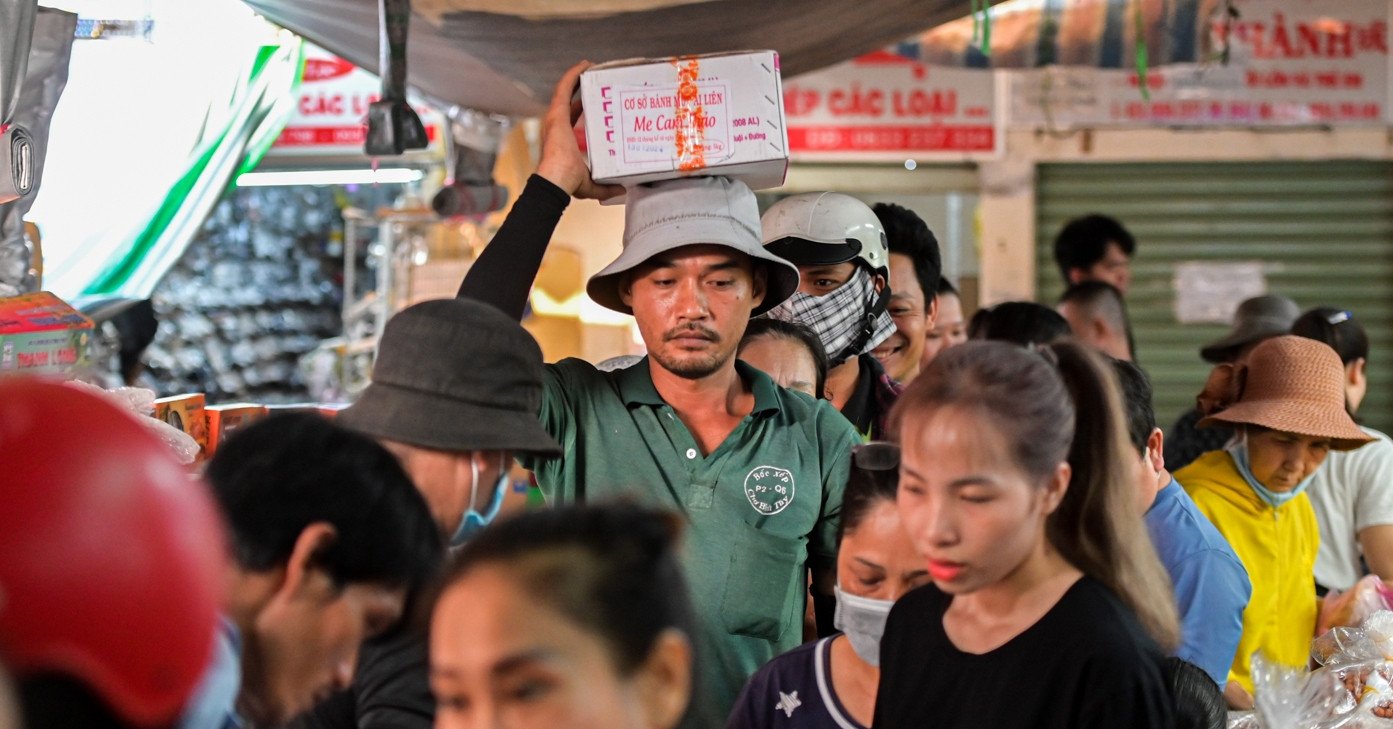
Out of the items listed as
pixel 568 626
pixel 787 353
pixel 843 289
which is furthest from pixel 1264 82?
pixel 568 626

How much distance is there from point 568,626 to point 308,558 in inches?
9.5

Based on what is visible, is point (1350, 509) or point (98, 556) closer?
point (98, 556)

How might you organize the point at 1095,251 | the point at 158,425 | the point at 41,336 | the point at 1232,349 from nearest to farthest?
the point at 158,425 < the point at 41,336 < the point at 1232,349 < the point at 1095,251

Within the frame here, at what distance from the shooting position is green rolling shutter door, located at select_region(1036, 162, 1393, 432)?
7727 millimetres

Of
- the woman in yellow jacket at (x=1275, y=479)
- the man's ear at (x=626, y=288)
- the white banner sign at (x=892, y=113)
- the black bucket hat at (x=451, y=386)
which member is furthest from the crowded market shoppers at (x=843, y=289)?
the white banner sign at (x=892, y=113)

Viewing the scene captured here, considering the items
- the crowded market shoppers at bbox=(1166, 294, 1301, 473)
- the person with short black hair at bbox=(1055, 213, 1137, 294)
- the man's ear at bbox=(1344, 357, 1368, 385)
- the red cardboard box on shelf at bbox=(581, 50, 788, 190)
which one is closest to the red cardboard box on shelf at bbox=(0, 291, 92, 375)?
the red cardboard box on shelf at bbox=(581, 50, 788, 190)

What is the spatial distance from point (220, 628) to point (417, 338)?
862 millimetres

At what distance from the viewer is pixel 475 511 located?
185 centimetres

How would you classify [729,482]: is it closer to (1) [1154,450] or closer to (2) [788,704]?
(2) [788,704]

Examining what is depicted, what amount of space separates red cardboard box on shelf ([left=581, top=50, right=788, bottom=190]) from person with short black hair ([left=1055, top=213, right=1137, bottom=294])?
149 inches

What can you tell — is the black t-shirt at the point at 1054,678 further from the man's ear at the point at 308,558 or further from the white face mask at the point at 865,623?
the man's ear at the point at 308,558

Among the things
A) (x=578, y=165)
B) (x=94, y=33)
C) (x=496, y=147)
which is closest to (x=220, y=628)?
(x=578, y=165)

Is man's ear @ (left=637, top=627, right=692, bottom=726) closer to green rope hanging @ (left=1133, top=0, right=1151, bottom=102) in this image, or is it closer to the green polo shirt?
the green polo shirt

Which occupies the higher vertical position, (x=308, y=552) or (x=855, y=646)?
(x=308, y=552)
